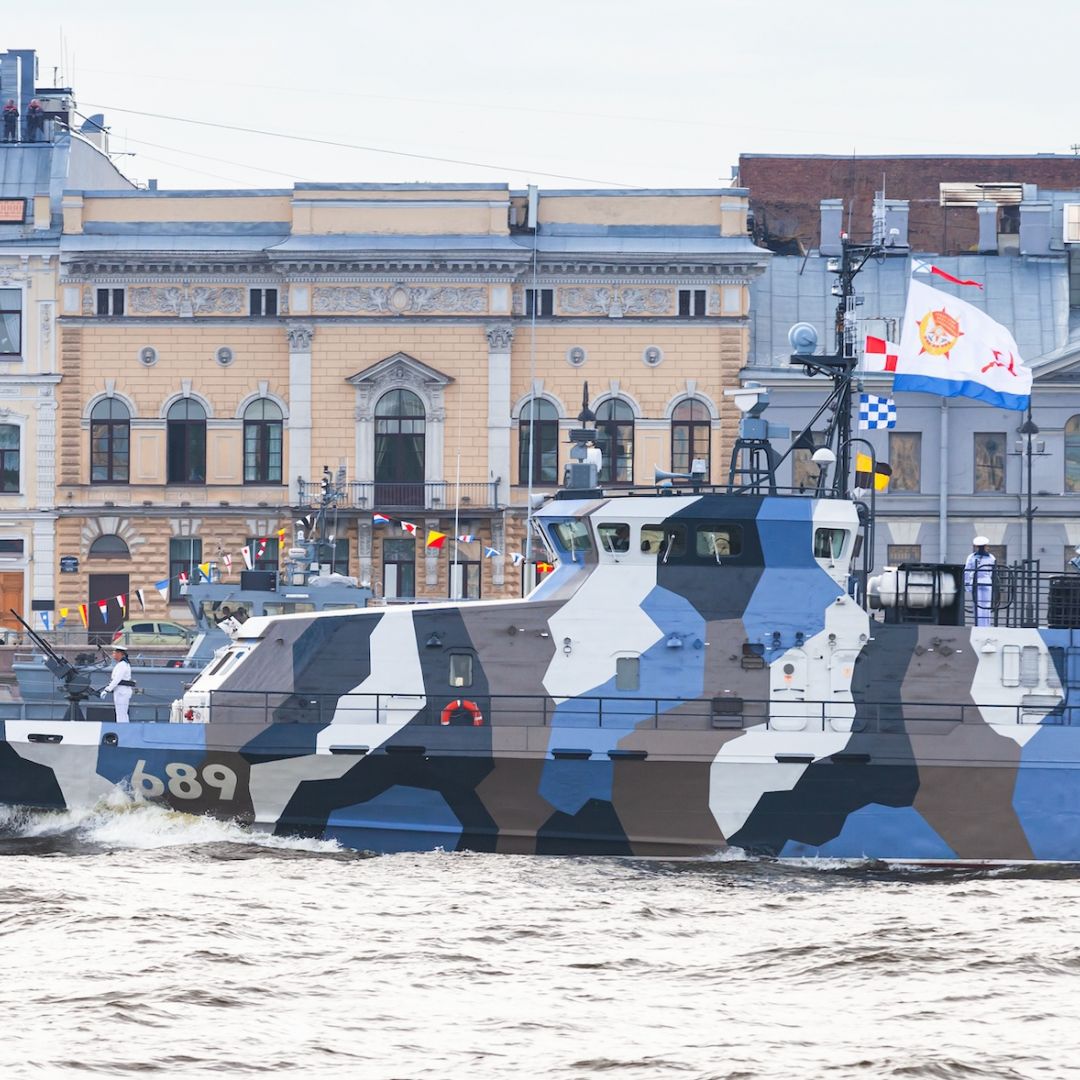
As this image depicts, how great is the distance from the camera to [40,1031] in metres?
14.5

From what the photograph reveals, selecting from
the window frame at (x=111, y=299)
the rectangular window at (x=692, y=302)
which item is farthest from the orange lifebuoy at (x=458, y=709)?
the window frame at (x=111, y=299)

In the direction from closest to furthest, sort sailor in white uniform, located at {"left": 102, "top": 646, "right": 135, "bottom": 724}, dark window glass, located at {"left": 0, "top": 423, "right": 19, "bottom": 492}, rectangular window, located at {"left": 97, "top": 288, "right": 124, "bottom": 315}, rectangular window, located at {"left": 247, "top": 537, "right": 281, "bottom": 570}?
1. sailor in white uniform, located at {"left": 102, "top": 646, "right": 135, "bottom": 724}
2. rectangular window, located at {"left": 247, "top": 537, "right": 281, "bottom": 570}
3. rectangular window, located at {"left": 97, "top": 288, "right": 124, "bottom": 315}
4. dark window glass, located at {"left": 0, "top": 423, "right": 19, "bottom": 492}

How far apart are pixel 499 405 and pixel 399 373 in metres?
2.42

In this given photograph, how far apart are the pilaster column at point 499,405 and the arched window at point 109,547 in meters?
8.76

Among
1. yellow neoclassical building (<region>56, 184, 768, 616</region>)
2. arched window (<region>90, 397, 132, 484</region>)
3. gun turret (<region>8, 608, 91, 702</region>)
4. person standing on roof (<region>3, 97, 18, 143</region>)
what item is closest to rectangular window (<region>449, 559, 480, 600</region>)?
yellow neoclassical building (<region>56, 184, 768, 616</region>)

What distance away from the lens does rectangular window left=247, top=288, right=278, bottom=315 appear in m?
46.8

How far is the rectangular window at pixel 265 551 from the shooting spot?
4491 cm

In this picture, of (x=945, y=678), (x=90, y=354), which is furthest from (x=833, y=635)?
(x=90, y=354)

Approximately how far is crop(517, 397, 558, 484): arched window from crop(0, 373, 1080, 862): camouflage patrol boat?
24940 millimetres

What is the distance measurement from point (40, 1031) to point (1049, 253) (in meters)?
39.6

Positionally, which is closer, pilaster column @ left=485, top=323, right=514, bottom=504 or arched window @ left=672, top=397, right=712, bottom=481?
pilaster column @ left=485, top=323, right=514, bottom=504

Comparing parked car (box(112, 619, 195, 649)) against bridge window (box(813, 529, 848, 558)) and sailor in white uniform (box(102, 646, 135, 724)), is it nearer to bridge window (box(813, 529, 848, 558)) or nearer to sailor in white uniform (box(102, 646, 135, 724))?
sailor in white uniform (box(102, 646, 135, 724))

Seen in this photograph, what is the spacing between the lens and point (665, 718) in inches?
835

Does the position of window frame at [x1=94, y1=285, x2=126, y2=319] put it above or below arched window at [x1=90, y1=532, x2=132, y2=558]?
above
